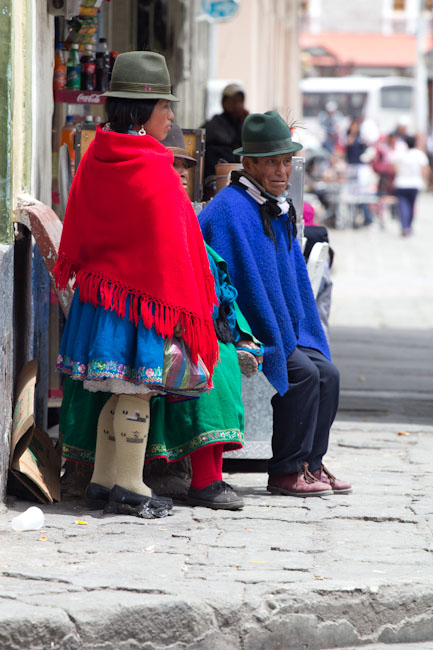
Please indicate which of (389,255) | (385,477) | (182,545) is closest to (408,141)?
(389,255)

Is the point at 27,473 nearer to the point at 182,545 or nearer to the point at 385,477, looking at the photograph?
the point at 182,545

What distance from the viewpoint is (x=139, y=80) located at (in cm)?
489

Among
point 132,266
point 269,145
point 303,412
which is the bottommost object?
point 303,412

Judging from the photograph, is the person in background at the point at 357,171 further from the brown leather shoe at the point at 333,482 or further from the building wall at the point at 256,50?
the brown leather shoe at the point at 333,482

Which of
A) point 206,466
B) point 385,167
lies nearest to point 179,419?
point 206,466

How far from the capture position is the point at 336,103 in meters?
45.8

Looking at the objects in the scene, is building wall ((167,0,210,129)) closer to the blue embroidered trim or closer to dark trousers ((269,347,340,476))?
dark trousers ((269,347,340,476))

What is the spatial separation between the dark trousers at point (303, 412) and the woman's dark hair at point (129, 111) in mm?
1293

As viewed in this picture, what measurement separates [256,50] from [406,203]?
4607 mm

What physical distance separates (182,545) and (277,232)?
157 centimetres

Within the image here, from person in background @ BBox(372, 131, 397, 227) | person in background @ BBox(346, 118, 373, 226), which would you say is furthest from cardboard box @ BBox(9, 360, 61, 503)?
person in background @ BBox(372, 131, 397, 227)

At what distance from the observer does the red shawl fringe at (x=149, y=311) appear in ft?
15.8

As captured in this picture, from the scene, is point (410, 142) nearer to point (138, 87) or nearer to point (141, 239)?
point (138, 87)

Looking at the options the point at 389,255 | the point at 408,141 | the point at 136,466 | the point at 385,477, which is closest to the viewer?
the point at 136,466
